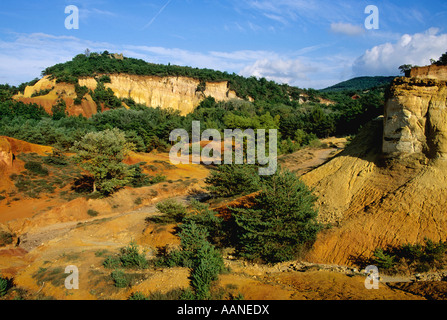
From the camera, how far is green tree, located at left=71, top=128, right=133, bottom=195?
21.3 metres

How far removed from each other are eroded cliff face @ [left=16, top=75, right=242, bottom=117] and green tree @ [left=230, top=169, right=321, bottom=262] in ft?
204

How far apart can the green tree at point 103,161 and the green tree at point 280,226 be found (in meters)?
14.4

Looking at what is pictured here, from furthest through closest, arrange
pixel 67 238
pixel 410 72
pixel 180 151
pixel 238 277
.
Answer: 1. pixel 180 151
2. pixel 67 238
3. pixel 410 72
4. pixel 238 277

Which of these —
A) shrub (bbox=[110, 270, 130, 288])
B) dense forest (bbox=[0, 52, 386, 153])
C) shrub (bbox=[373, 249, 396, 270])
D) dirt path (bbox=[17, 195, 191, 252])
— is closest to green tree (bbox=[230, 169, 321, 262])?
shrub (bbox=[373, 249, 396, 270])

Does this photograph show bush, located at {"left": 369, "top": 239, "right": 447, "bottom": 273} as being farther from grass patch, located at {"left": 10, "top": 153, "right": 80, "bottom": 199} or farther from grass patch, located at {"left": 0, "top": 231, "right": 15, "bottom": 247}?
grass patch, located at {"left": 10, "top": 153, "right": 80, "bottom": 199}

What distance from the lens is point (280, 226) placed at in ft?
32.7

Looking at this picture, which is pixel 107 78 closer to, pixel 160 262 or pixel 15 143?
pixel 15 143

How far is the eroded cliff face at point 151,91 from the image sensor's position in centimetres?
6431

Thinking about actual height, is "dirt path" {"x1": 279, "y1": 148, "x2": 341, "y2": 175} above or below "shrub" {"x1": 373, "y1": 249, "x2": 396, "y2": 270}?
above

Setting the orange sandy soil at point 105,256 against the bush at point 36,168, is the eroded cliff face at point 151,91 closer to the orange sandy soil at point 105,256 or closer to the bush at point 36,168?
the bush at point 36,168

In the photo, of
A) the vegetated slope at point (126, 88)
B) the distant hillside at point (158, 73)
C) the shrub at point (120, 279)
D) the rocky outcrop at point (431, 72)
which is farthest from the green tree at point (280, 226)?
the distant hillside at point (158, 73)

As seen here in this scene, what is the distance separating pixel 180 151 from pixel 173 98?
38674 millimetres
